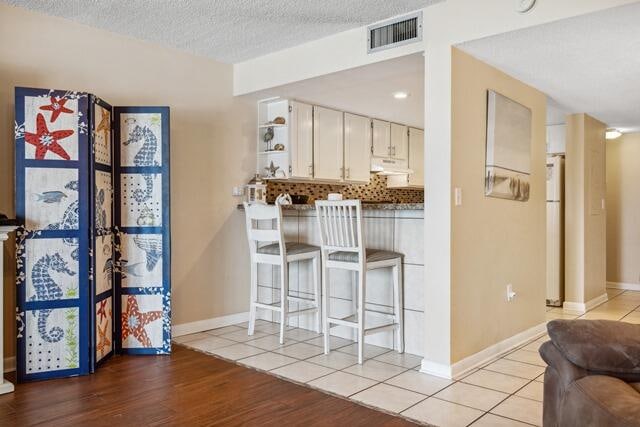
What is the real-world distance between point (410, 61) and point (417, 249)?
1.30 m

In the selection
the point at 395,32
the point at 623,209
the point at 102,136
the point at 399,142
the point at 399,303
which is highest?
the point at 395,32

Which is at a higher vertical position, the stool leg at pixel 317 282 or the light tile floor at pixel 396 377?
the stool leg at pixel 317 282

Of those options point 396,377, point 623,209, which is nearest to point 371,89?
point 396,377

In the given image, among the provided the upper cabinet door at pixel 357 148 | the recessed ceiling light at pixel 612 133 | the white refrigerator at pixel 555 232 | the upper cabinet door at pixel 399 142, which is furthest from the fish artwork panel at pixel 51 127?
the recessed ceiling light at pixel 612 133

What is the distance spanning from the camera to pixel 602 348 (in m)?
1.59

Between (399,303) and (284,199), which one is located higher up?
(284,199)

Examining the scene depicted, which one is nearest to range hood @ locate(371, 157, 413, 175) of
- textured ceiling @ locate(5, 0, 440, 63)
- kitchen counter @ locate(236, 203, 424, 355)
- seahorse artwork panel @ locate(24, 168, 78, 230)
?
kitchen counter @ locate(236, 203, 424, 355)

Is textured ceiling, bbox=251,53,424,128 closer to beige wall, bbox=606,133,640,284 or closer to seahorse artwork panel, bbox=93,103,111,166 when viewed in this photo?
seahorse artwork panel, bbox=93,103,111,166

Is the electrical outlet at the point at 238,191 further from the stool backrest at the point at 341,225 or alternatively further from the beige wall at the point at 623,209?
the beige wall at the point at 623,209

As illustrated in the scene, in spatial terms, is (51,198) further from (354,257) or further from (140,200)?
(354,257)

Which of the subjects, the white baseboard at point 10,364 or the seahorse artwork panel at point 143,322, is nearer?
the white baseboard at point 10,364

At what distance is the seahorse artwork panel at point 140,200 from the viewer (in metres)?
3.53

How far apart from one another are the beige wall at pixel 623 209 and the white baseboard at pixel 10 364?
22.7 ft

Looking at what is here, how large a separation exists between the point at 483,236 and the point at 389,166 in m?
2.85
